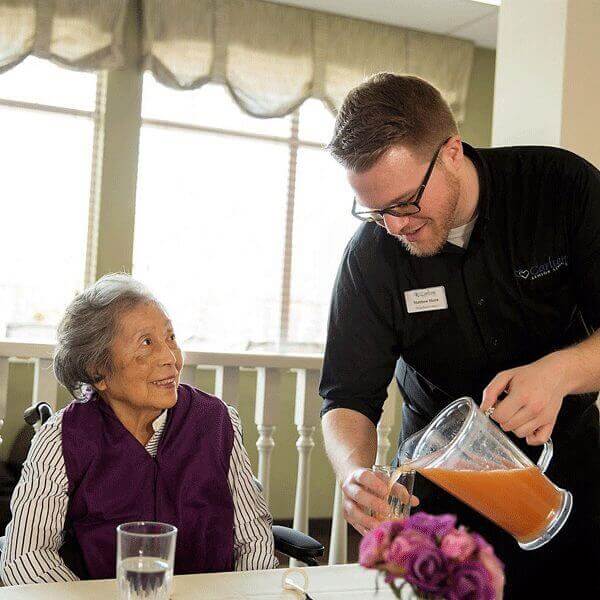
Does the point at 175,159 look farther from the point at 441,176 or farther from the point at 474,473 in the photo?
the point at 474,473

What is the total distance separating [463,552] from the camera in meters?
0.79

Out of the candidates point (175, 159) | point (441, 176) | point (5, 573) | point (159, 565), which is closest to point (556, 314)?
point (441, 176)

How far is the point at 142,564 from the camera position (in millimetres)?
1135

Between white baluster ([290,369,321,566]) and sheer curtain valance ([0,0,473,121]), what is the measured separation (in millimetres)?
3200

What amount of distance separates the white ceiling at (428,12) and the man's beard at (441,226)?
425cm

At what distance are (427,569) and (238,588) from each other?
70cm

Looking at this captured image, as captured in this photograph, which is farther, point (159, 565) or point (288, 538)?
point (288, 538)

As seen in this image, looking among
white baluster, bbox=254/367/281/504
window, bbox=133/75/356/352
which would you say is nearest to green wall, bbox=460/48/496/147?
window, bbox=133/75/356/352

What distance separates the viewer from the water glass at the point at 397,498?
1.25 metres

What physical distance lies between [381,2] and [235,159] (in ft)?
4.51

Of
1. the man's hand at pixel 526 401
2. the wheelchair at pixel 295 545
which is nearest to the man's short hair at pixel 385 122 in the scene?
the man's hand at pixel 526 401

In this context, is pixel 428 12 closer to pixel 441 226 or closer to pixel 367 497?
pixel 441 226

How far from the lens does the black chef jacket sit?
1.77 meters

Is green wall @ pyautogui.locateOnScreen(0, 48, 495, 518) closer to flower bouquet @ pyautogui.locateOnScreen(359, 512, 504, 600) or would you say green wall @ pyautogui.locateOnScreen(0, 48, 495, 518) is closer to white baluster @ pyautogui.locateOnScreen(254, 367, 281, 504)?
white baluster @ pyautogui.locateOnScreen(254, 367, 281, 504)
